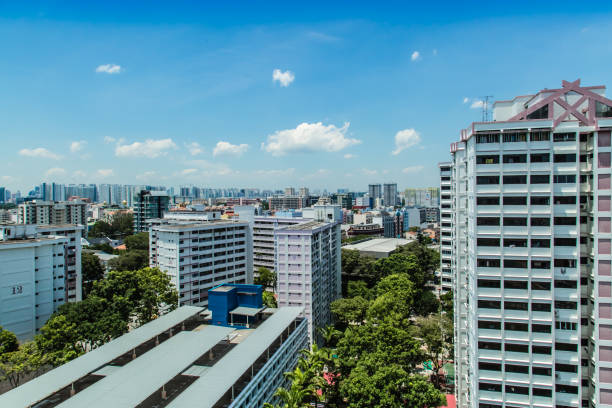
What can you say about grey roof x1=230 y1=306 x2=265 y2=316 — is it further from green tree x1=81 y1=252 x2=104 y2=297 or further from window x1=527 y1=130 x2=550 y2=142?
green tree x1=81 y1=252 x2=104 y2=297

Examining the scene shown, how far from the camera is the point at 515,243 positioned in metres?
18.9

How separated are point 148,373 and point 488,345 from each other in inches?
689

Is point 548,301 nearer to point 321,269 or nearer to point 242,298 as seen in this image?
point 242,298

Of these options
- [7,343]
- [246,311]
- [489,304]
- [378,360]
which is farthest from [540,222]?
[7,343]

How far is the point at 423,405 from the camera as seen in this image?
19188mm

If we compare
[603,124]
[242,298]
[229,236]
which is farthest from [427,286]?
[603,124]

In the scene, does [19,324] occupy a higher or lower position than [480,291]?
lower

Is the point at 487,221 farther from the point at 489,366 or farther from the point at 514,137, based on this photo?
the point at 489,366

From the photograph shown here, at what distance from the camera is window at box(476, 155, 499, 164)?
62.8 feet

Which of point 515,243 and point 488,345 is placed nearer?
point 515,243

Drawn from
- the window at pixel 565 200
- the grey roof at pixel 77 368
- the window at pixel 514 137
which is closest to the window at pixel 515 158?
the window at pixel 514 137

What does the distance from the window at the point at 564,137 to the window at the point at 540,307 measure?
27.4 ft

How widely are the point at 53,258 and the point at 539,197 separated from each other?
42.7 meters

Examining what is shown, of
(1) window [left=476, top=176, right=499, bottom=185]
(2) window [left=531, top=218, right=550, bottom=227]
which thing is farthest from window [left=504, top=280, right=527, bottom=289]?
(1) window [left=476, top=176, right=499, bottom=185]
